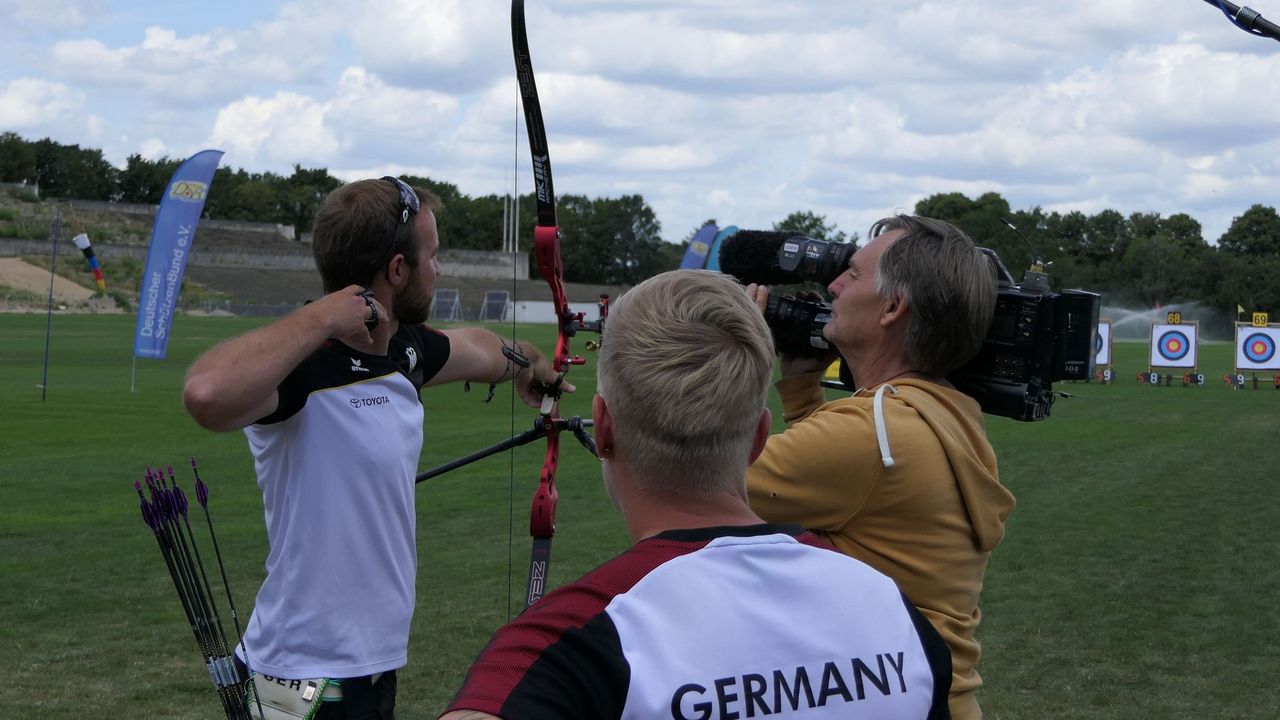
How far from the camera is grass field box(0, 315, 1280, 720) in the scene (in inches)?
247

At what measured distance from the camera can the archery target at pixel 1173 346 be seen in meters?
32.0

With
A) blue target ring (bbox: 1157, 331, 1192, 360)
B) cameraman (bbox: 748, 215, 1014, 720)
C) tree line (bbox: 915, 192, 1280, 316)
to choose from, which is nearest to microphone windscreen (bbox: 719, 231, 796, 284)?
cameraman (bbox: 748, 215, 1014, 720)

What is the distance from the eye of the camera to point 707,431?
155cm

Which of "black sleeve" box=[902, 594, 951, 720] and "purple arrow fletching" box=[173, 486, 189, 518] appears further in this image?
"purple arrow fletching" box=[173, 486, 189, 518]

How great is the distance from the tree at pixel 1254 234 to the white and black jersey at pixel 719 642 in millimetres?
91515

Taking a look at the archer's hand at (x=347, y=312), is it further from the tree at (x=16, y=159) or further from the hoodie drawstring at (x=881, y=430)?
the tree at (x=16, y=159)

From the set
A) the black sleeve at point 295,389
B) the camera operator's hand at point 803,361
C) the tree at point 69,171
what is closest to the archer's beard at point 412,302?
the black sleeve at point 295,389

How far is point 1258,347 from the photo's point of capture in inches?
1272

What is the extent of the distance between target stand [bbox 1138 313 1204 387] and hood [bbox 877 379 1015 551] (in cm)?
→ 3136

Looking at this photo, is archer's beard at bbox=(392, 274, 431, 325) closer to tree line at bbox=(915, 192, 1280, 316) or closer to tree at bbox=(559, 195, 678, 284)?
tree line at bbox=(915, 192, 1280, 316)

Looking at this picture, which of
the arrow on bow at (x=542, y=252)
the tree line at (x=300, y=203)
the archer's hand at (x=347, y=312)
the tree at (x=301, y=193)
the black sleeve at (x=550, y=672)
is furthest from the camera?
the tree at (x=301, y=193)

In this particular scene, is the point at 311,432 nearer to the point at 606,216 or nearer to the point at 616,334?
the point at 616,334

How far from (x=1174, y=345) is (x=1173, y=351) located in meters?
0.22

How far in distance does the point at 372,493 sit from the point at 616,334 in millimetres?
1539
